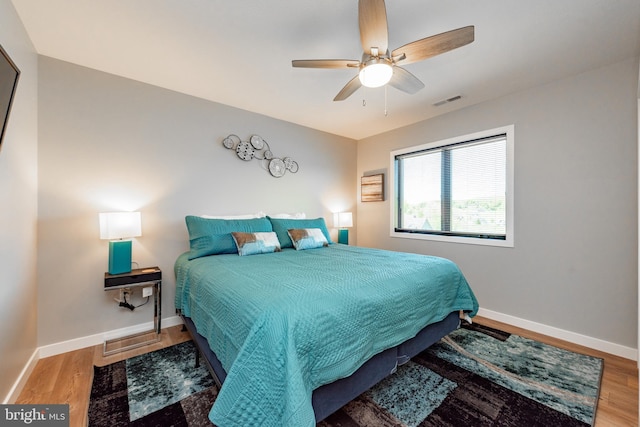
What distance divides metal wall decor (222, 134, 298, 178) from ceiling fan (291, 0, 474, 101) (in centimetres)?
172

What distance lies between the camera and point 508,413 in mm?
1603

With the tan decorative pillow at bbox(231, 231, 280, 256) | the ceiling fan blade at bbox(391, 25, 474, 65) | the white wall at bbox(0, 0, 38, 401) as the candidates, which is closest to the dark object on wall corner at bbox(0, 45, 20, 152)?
the white wall at bbox(0, 0, 38, 401)

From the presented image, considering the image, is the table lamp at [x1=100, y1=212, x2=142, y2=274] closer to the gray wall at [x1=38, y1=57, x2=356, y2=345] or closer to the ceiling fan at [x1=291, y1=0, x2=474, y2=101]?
the gray wall at [x1=38, y1=57, x2=356, y2=345]

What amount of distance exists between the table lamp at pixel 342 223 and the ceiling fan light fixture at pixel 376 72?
2551 millimetres

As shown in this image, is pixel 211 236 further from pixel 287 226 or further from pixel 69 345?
pixel 69 345

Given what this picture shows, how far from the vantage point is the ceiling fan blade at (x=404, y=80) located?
197cm

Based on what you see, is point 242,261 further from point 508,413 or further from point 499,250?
point 499,250

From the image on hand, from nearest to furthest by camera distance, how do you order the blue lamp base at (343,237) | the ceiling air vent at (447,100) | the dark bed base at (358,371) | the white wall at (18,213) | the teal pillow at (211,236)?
the dark bed base at (358,371) < the white wall at (18,213) < the teal pillow at (211,236) < the ceiling air vent at (447,100) < the blue lamp base at (343,237)

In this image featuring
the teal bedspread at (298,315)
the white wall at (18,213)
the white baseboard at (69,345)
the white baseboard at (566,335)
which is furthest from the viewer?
the white baseboard at (566,335)

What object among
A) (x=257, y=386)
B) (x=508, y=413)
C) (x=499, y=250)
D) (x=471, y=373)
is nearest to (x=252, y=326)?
(x=257, y=386)

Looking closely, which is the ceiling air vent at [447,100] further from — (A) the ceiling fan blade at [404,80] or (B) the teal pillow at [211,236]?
(B) the teal pillow at [211,236]

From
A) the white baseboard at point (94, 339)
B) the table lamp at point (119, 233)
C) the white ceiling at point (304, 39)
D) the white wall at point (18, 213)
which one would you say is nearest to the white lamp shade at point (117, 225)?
the table lamp at point (119, 233)

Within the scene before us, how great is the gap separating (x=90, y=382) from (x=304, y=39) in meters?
2.97

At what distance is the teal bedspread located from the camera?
3.69ft
